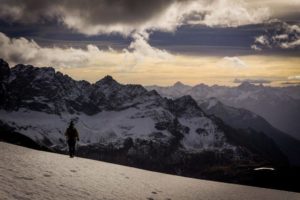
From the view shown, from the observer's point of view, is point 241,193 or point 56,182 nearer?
point 56,182

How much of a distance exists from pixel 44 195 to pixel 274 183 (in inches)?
3121

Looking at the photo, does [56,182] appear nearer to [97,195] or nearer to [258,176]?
[97,195]

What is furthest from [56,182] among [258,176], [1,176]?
[258,176]

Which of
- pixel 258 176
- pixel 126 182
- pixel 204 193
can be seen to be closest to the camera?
pixel 126 182

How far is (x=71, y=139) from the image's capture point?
46.7 m

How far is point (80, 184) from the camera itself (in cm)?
3011

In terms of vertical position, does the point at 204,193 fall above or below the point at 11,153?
below

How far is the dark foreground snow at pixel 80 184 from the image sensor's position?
83.0 feet

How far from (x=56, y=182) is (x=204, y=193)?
610 inches

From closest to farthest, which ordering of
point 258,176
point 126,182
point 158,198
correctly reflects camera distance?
1. point 158,198
2. point 126,182
3. point 258,176

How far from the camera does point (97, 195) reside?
2809 cm

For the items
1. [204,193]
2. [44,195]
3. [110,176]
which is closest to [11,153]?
[110,176]

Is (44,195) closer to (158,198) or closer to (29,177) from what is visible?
(29,177)

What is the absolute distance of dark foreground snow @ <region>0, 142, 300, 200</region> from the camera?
25.3m
